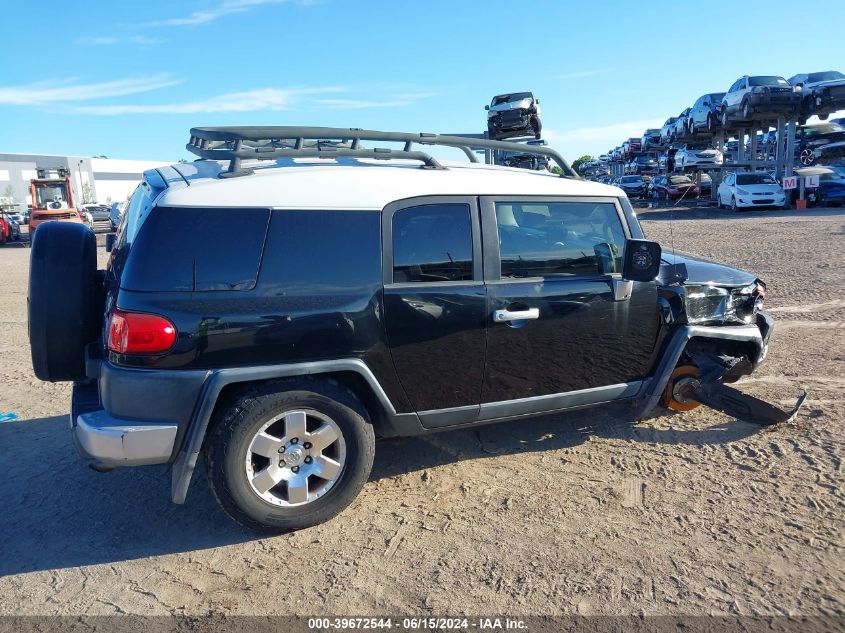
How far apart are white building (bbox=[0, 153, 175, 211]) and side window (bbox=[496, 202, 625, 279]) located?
69.9 metres

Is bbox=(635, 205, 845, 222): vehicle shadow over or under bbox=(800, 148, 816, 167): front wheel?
under

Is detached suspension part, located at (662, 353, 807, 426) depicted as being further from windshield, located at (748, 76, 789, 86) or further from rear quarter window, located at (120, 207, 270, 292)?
windshield, located at (748, 76, 789, 86)

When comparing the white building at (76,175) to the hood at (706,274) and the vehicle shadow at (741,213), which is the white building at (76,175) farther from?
the hood at (706,274)

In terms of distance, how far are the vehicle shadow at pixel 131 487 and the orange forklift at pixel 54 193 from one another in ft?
75.2

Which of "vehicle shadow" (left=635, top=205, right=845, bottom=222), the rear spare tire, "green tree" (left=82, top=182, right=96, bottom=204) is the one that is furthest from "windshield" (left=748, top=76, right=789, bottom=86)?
"green tree" (left=82, top=182, right=96, bottom=204)

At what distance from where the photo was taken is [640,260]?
4.04 m

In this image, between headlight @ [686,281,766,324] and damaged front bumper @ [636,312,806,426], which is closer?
damaged front bumper @ [636,312,806,426]

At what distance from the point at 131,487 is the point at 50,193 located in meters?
28.2

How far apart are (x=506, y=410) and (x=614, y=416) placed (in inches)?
55.6

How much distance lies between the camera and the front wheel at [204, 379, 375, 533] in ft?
10.7

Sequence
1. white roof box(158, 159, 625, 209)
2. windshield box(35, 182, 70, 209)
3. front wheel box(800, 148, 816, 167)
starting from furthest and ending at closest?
front wheel box(800, 148, 816, 167)
windshield box(35, 182, 70, 209)
white roof box(158, 159, 625, 209)

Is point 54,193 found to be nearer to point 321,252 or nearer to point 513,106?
point 513,106

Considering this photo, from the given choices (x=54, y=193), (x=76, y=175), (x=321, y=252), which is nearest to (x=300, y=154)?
(x=321, y=252)

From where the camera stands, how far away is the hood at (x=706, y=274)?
463 cm
